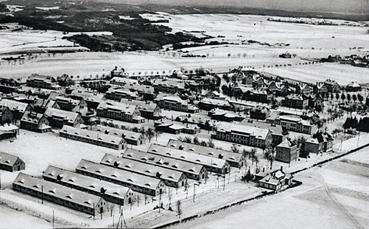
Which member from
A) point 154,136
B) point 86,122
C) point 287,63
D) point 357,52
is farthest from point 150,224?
point 357,52

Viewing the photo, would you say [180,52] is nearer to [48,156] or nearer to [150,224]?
[48,156]

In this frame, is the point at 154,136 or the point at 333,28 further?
the point at 333,28

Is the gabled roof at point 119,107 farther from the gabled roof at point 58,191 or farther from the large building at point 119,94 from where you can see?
the gabled roof at point 58,191

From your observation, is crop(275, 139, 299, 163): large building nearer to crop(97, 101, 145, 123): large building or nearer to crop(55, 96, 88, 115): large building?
crop(97, 101, 145, 123): large building

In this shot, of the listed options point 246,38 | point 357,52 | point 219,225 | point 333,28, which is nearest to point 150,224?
point 219,225

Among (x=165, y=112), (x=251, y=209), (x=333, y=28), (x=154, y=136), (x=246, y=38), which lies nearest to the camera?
(x=251, y=209)

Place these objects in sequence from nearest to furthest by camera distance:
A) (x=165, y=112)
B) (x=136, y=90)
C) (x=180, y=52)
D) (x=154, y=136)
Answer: (x=154, y=136)
(x=165, y=112)
(x=136, y=90)
(x=180, y=52)

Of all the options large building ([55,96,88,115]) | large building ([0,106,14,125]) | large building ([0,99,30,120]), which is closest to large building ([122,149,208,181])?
large building ([0,106,14,125])

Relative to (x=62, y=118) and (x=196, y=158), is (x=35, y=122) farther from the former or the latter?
(x=196, y=158)

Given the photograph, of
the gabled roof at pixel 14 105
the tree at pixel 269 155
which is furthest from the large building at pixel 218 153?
the gabled roof at pixel 14 105
